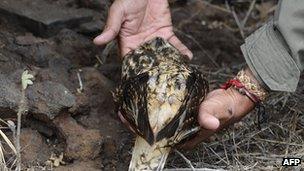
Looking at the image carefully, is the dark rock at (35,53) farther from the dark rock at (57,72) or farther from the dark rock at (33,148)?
the dark rock at (33,148)

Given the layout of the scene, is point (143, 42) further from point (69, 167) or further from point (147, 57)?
point (69, 167)

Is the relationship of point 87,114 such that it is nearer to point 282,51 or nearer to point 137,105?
point 137,105

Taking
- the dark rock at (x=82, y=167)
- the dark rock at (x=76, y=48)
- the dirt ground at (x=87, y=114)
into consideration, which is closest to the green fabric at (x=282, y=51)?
the dirt ground at (x=87, y=114)

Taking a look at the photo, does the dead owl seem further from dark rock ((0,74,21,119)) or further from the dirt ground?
dark rock ((0,74,21,119))

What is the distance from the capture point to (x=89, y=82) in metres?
3.74

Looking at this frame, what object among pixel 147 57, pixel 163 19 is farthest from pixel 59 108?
pixel 163 19

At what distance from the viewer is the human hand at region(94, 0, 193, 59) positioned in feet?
11.8

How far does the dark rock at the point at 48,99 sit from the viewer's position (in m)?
3.28

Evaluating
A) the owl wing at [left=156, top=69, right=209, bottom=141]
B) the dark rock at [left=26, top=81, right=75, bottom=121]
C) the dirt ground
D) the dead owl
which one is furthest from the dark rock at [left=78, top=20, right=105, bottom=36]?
the owl wing at [left=156, top=69, right=209, bottom=141]

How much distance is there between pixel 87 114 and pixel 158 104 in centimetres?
73

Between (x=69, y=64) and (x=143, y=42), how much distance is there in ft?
1.67

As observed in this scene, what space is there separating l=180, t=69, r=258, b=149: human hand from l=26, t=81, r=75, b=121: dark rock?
0.71m

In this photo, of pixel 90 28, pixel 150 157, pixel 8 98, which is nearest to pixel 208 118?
pixel 150 157

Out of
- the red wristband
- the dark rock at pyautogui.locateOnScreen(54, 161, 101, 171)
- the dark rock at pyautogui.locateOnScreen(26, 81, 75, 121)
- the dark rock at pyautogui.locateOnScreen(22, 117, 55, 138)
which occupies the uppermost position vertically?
the dark rock at pyautogui.locateOnScreen(26, 81, 75, 121)
